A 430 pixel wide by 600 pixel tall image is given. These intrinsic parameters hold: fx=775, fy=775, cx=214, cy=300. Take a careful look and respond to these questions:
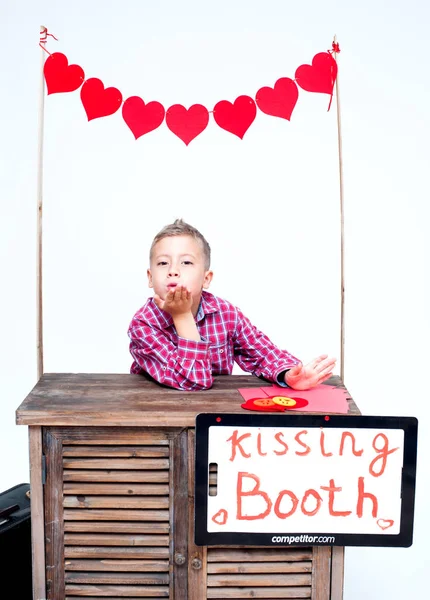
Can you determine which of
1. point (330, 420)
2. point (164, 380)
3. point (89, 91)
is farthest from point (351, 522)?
Answer: point (89, 91)

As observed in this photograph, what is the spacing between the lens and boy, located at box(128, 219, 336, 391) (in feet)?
6.25

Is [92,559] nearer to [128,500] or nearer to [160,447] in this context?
[128,500]

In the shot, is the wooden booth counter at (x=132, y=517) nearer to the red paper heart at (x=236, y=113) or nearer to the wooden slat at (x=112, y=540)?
the wooden slat at (x=112, y=540)

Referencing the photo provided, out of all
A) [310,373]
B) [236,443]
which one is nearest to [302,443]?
[236,443]

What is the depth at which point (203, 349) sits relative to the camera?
191cm

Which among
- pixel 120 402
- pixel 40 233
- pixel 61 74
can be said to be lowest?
pixel 120 402

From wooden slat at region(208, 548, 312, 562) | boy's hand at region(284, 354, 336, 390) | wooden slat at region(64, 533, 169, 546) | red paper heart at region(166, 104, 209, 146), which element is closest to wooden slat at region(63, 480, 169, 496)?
wooden slat at region(64, 533, 169, 546)

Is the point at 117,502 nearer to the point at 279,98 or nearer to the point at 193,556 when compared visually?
the point at 193,556

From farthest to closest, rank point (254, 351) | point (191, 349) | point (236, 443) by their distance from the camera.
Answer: point (254, 351), point (191, 349), point (236, 443)

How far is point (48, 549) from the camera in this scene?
1.77 metres

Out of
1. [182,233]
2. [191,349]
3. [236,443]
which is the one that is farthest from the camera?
[182,233]

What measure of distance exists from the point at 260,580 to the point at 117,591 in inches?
13.1

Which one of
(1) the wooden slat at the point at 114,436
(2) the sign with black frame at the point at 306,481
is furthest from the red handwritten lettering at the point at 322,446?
(1) the wooden slat at the point at 114,436

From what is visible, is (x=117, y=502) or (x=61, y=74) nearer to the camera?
(x=117, y=502)
